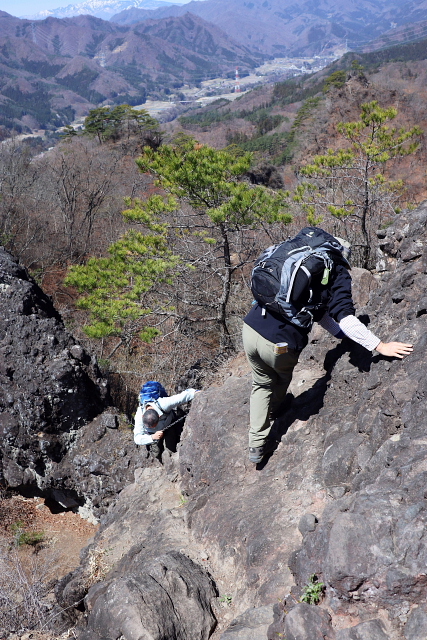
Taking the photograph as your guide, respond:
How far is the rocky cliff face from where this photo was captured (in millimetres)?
2301

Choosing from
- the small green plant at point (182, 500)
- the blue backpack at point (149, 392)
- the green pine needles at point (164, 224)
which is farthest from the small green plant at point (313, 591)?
the green pine needles at point (164, 224)

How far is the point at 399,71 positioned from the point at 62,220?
45.3 metres

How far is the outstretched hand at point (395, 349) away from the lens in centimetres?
317

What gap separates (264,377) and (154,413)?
177 cm

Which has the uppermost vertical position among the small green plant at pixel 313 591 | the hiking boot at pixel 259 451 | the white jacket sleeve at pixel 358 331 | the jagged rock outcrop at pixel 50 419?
the white jacket sleeve at pixel 358 331

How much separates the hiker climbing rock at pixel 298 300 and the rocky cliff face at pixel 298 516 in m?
0.52

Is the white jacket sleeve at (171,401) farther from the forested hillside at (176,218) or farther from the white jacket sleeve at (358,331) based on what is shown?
Answer: the forested hillside at (176,218)

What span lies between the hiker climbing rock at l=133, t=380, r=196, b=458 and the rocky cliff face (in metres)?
0.28

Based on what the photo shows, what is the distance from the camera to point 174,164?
8.69 m

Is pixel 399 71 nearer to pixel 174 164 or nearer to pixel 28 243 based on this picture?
pixel 28 243

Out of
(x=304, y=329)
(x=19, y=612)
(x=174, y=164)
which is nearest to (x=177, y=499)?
(x=19, y=612)

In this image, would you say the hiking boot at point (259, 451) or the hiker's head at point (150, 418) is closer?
the hiking boot at point (259, 451)

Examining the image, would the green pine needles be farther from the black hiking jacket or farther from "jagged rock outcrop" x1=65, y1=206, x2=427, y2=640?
the black hiking jacket

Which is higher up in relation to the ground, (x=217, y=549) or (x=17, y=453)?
(x=217, y=549)
